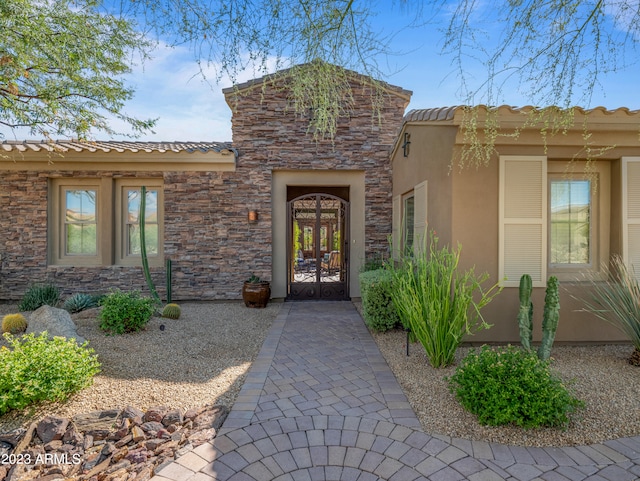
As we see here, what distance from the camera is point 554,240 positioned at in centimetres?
537

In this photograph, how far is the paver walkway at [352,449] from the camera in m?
2.41

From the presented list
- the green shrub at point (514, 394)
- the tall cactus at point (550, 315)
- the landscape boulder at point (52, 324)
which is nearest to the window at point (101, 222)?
the landscape boulder at point (52, 324)

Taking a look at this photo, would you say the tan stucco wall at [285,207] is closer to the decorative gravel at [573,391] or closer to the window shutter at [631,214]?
the decorative gravel at [573,391]

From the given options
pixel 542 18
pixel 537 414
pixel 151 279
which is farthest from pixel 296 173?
pixel 537 414

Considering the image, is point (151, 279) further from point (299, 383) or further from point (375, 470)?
point (375, 470)

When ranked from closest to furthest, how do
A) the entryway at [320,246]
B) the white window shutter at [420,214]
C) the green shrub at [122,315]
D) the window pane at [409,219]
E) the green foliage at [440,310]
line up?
the green foliage at [440,310], the green shrub at [122,315], the white window shutter at [420,214], the window pane at [409,219], the entryway at [320,246]

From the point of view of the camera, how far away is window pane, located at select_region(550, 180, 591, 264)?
210 inches

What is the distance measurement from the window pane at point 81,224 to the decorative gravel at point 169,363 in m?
3.12

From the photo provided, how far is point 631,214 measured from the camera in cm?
504

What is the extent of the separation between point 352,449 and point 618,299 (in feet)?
13.6

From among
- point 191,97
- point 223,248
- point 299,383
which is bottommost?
point 299,383

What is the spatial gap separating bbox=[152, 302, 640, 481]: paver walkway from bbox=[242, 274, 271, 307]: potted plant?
4028mm

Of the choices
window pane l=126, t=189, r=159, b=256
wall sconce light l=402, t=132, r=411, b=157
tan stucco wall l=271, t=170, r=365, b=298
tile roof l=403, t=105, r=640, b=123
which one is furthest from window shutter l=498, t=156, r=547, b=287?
window pane l=126, t=189, r=159, b=256

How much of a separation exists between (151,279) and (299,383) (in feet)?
18.8
